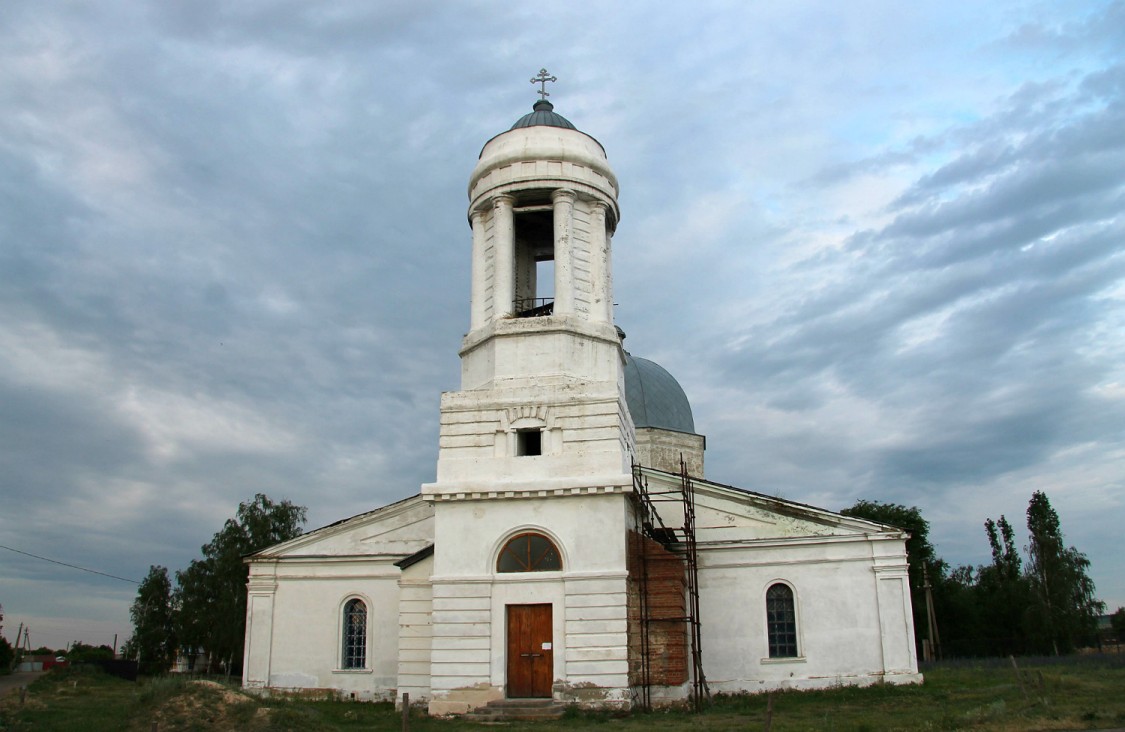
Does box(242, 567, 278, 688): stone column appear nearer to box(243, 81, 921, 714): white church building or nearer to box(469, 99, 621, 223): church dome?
box(243, 81, 921, 714): white church building

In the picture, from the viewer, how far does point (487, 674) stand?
19.7m

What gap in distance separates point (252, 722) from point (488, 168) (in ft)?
45.9

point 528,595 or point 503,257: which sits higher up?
point 503,257

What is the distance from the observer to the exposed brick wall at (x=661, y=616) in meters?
20.0

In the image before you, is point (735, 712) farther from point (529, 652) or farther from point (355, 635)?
point (355, 635)

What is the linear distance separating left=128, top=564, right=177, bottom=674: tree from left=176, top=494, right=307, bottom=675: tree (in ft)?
11.7

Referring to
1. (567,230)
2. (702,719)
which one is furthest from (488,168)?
(702,719)

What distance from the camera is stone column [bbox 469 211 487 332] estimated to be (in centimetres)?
2253

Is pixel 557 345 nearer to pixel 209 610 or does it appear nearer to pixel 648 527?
pixel 648 527

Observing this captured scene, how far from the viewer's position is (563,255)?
22047 mm

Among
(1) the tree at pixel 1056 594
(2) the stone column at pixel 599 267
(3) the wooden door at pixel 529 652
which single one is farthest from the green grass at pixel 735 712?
(1) the tree at pixel 1056 594

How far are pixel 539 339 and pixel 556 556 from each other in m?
5.05

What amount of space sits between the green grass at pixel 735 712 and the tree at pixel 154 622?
86.8 feet

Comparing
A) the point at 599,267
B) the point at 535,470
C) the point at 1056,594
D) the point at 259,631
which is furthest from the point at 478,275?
the point at 1056,594
